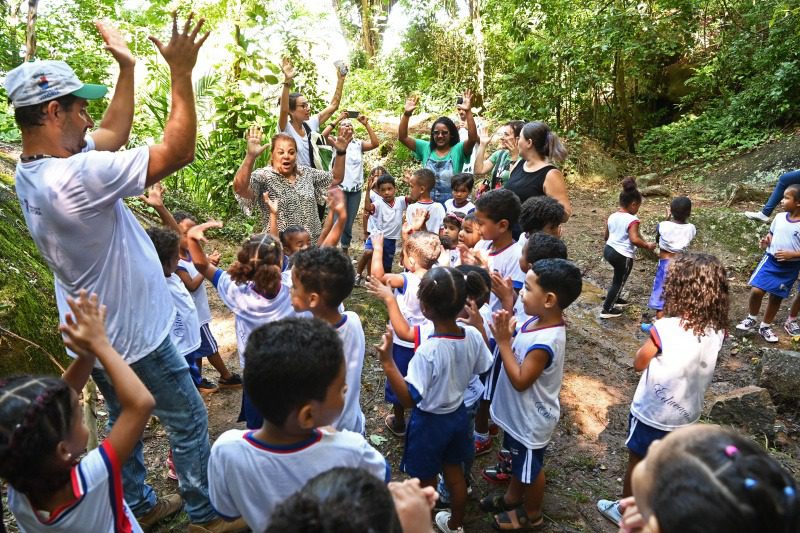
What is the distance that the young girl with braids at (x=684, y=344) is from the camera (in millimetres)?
2650

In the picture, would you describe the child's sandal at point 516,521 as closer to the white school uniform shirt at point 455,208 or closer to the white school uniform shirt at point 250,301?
the white school uniform shirt at point 250,301

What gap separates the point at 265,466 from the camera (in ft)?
5.37

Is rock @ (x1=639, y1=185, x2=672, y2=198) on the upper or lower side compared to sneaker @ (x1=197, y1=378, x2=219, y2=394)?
upper

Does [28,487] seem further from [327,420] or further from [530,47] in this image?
[530,47]

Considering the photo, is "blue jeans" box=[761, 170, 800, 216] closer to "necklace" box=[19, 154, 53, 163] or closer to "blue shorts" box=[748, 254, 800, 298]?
"blue shorts" box=[748, 254, 800, 298]

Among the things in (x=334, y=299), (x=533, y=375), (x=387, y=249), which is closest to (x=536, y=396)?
(x=533, y=375)

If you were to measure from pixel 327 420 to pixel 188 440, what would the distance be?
1.15 metres

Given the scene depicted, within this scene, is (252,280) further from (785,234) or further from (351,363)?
(785,234)

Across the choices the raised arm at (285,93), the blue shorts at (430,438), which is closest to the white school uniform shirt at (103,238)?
the blue shorts at (430,438)

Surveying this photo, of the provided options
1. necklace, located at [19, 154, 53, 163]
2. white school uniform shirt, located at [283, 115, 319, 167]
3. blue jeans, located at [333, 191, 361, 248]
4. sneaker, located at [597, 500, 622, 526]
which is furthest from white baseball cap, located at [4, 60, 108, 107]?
blue jeans, located at [333, 191, 361, 248]

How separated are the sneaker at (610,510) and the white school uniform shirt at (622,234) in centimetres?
336

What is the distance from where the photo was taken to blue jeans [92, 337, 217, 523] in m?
2.34

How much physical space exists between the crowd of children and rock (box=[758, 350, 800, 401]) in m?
1.41

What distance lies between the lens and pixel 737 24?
455 inches
